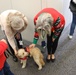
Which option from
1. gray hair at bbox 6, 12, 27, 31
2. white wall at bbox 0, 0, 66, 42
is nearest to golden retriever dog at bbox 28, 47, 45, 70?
gray hair at bbox 6, 12, 27, 31

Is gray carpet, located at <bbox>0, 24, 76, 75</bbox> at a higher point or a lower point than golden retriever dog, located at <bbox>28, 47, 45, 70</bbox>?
lower

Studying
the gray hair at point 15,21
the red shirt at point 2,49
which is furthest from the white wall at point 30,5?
the red shirt at point 2,49

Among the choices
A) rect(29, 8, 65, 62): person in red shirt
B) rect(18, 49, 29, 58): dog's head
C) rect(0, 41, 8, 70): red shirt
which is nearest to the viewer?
rect(0, 41, 8, 70): red shirt

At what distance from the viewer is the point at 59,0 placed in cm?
210

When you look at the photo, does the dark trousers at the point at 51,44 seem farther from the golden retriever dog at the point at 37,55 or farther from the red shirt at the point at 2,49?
the red shirt at the point at 2,49

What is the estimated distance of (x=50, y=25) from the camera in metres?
1.57

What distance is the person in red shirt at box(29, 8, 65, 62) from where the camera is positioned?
1.53 meters

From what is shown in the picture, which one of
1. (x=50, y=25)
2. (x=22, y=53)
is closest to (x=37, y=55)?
(x=22, y=53)

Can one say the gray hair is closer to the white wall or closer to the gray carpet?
the white wall

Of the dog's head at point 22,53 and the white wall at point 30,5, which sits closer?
the dog's head at point 22,53

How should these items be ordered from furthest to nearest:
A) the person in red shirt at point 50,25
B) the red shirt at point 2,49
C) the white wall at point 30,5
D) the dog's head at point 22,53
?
the white wall at point 30,5 → the dog's head at point 22,53 → the person in red shirt at point 50,25 → the red shirt at point 2,49

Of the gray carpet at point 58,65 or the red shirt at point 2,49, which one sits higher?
the red shirt at point 2,49

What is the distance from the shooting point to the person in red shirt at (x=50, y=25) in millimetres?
1525

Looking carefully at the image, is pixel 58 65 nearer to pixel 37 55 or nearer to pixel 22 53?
pixel 37 55
